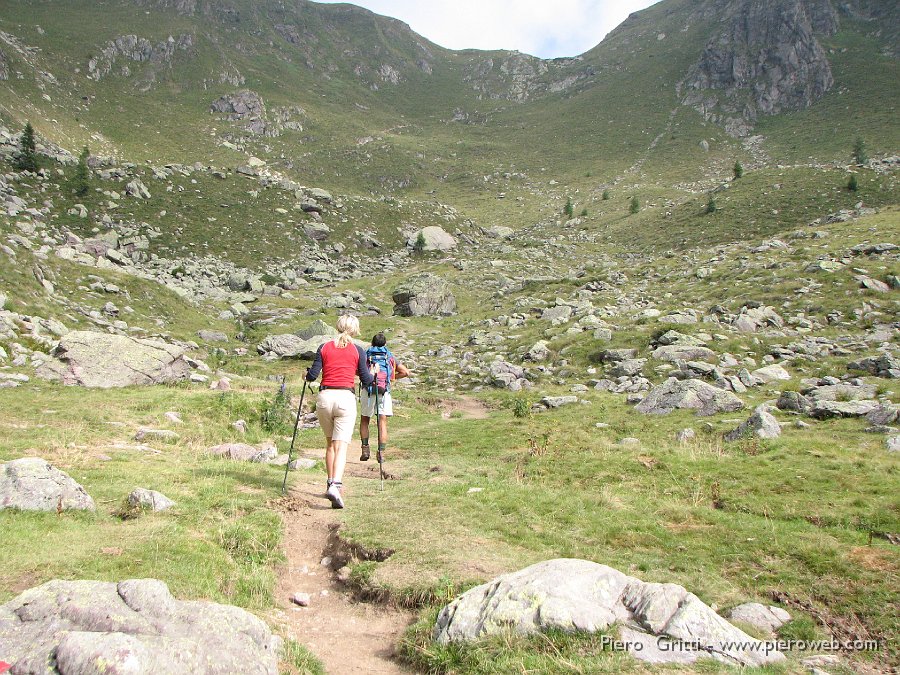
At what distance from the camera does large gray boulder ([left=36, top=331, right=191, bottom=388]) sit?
1823cm

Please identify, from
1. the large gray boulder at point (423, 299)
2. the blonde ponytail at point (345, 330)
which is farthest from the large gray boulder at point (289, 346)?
the blonde ponytail at point (345, 330)

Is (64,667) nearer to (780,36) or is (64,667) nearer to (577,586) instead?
(577,586)

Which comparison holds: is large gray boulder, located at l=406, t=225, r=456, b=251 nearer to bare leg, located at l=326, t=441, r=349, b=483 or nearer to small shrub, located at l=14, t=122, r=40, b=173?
small shrub, located at l=14, t=122, r=40, b=173

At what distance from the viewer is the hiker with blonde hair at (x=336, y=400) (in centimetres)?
973

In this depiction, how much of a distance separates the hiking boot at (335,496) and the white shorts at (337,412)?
1011 mm

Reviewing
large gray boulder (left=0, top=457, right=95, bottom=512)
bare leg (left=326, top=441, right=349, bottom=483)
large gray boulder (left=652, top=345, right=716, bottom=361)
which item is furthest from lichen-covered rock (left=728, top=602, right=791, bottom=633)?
large gray boulder (left=652, top=345, right=716, bottom=361)

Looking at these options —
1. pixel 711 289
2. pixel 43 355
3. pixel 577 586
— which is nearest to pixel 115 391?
pixel 43 355

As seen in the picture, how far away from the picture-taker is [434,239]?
71625 millimetres

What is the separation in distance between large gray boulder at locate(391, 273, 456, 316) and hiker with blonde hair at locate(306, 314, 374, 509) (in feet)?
123

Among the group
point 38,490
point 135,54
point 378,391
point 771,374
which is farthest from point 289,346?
point 135,54

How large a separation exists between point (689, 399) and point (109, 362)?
901 inches

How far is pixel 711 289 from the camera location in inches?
1396

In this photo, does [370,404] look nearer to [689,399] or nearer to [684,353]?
[689,399]

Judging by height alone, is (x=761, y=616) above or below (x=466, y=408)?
below
